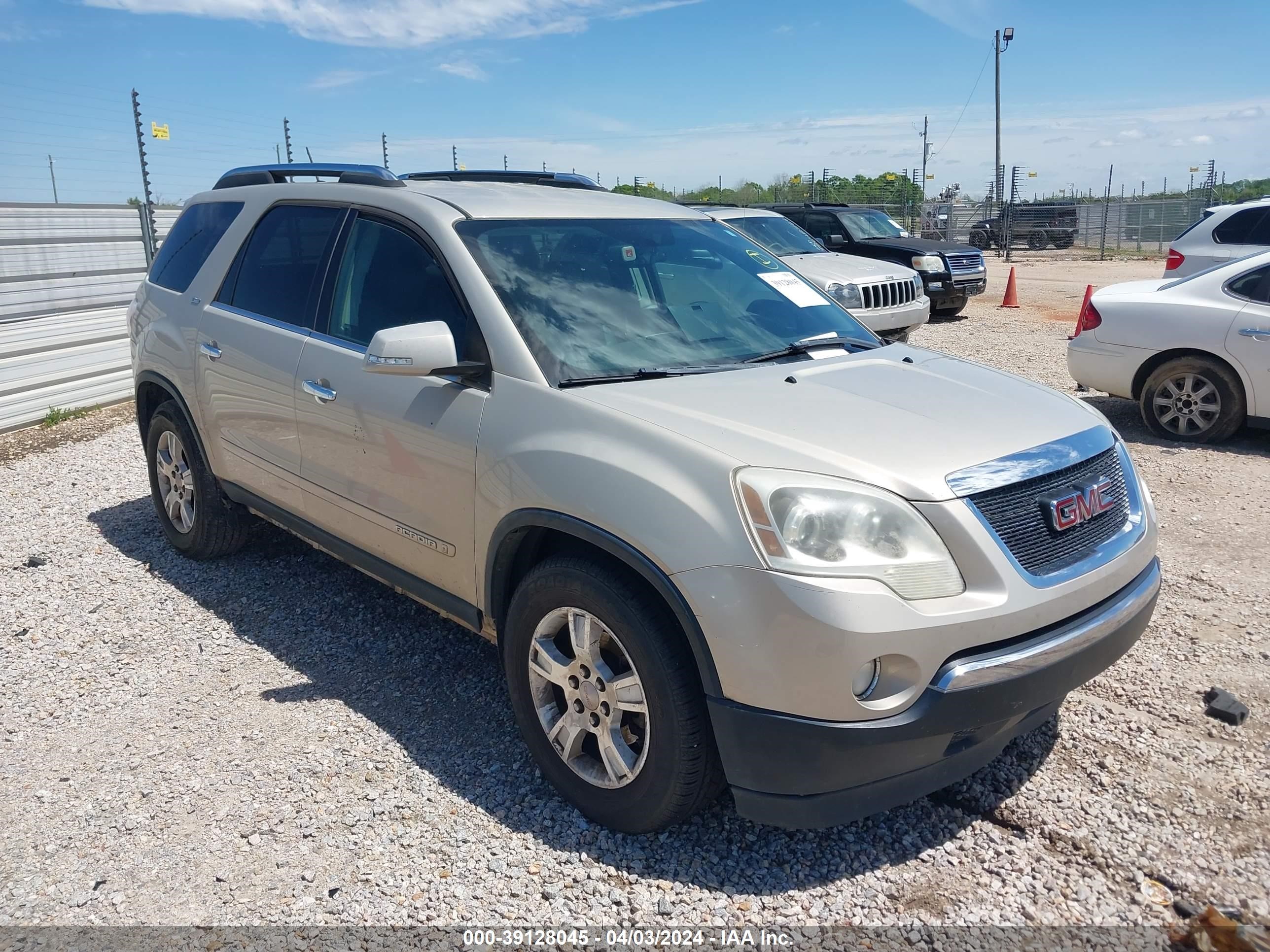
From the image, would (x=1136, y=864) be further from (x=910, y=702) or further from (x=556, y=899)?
(x=556, y=899)

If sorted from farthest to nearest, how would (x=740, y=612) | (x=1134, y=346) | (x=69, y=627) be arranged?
1. (x=1134, y=346)
2. (x=69, y=627)
3. (x=740, y=612)

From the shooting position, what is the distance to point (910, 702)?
2.52m

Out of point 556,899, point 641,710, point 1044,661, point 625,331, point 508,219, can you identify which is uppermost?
point 508,219

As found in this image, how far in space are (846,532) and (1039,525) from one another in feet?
1.99

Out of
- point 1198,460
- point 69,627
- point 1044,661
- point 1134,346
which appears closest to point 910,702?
point 1044,661

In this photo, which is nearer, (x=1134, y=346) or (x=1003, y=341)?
(x=1134, y=346)

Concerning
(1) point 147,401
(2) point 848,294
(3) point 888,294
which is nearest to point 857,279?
(2) point 848,294

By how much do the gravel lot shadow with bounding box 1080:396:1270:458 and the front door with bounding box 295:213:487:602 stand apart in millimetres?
6061

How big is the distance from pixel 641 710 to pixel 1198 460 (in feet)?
19.7

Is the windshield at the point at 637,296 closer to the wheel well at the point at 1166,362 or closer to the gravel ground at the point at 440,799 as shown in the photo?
the gravel ground at the point at 440,799

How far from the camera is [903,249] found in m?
15.3

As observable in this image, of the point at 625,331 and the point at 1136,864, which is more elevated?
the point at 625,331

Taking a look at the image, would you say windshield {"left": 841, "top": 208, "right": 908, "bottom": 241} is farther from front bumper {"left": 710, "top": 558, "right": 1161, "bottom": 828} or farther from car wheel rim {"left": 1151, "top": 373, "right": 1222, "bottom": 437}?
front bumper {"left": 710, "top": 558, "right": 1161, "bottom": 828}

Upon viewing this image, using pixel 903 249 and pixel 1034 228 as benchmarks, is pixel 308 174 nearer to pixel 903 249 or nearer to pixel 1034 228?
pixel 903 249
